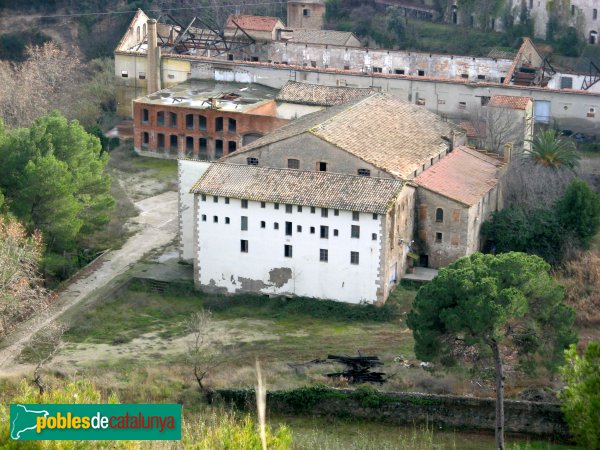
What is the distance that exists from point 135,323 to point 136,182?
19.5 m

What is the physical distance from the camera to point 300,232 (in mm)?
58781

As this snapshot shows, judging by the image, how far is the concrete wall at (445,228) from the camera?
6072 cm

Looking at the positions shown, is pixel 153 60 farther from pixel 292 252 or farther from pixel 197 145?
pixel 292 252

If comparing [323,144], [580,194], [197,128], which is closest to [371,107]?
[323,144]

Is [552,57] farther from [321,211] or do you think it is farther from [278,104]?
[321,211]

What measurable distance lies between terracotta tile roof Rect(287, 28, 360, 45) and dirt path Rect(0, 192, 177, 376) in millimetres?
20959

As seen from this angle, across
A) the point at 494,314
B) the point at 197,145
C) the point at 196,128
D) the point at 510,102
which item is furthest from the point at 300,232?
the point at 197,145

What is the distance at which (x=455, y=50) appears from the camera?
9469 cm

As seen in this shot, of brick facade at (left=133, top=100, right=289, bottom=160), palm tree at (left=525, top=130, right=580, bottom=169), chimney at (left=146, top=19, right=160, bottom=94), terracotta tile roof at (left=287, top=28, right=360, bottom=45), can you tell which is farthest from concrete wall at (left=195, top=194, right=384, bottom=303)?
terracotta tile roof at (left=287, top=28, right=360, bottom=45)

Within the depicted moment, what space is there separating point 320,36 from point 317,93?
17498 mm

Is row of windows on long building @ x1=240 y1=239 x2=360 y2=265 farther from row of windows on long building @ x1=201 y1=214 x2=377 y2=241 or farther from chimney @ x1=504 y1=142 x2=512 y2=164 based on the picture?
chimney @ x1=504 y1=142 x2=512 y2=164

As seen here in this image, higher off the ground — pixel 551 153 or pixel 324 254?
pixel 551 153

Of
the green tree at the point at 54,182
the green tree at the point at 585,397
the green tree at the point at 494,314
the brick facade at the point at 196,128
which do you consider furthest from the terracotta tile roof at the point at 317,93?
the green tree at the point at 585,397

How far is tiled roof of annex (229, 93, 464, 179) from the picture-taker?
61.0m
